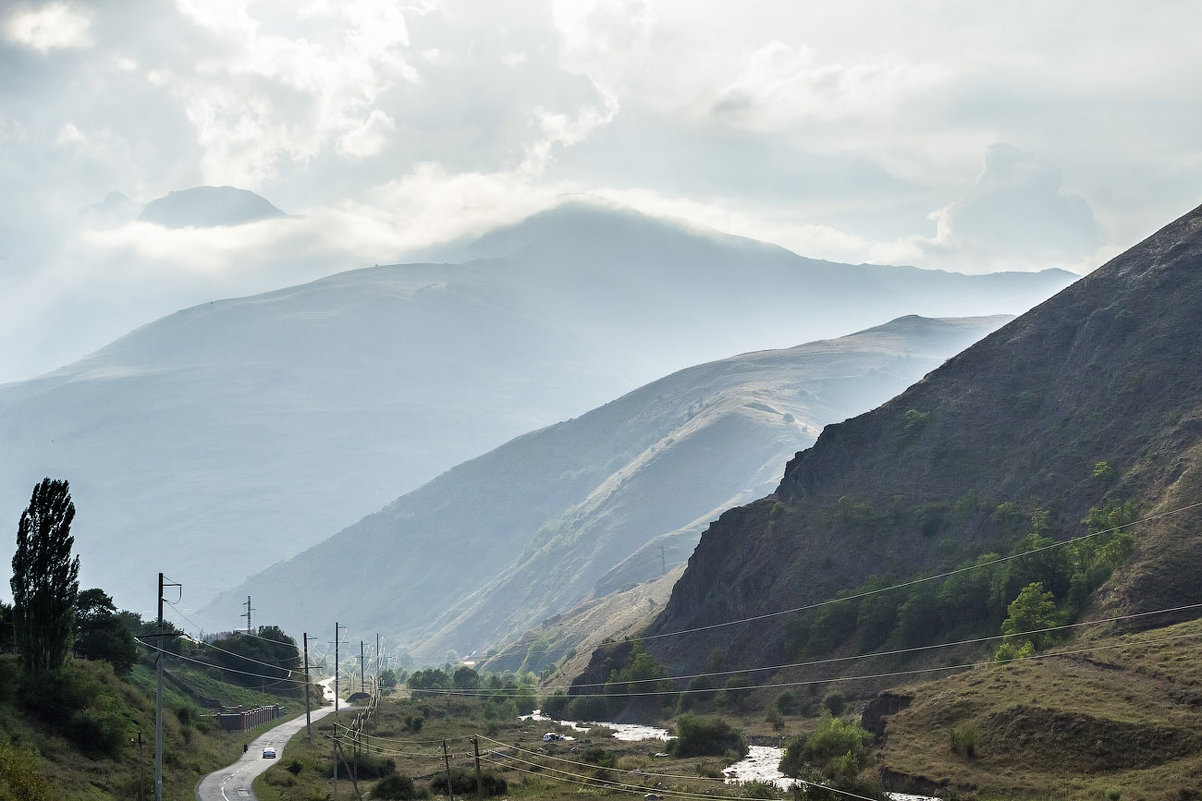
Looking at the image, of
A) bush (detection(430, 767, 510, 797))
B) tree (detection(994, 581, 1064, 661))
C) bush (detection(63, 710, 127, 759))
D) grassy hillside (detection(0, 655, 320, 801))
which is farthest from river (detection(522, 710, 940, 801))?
bush (detection(63, 710, 127, 759))

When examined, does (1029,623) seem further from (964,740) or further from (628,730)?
(628,730)

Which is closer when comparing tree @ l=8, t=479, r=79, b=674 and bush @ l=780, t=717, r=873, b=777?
tree @ l=8, t=479, r=79, b=674

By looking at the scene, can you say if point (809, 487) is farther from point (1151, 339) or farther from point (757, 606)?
point (1151, 339)

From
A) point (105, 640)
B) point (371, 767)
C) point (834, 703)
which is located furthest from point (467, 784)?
point (834, 703)

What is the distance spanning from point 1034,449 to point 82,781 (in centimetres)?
10848

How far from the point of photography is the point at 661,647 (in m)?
162

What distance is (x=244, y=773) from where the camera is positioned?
308 feet

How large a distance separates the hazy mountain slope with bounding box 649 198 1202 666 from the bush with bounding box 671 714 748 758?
28.3 meters

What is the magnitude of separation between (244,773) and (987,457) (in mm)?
93866

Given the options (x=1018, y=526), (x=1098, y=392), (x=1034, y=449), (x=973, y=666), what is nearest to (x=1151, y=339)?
(x=1098, y=392)

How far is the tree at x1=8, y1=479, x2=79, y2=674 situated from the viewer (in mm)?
79875

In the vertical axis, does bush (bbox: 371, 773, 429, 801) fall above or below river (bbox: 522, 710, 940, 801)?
above

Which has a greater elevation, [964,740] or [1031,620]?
[1031,620]

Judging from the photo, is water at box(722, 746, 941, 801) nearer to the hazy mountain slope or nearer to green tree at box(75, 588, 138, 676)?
the hazy mountain slope
